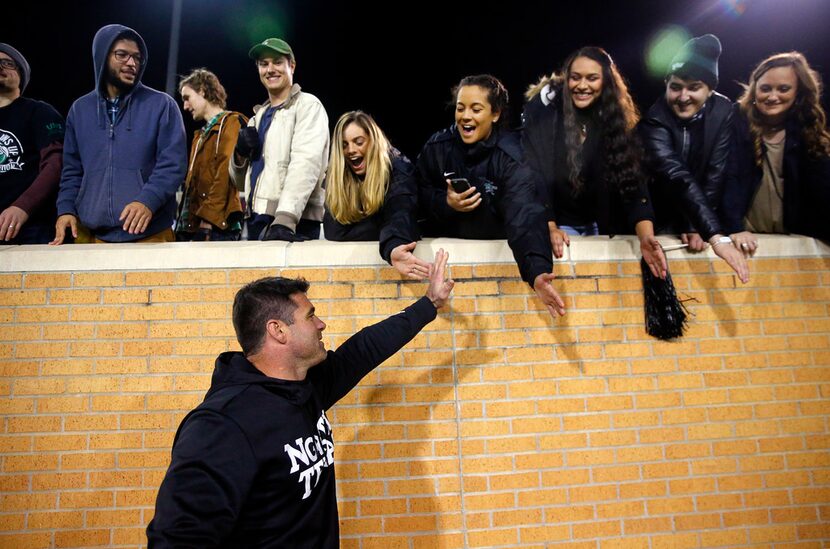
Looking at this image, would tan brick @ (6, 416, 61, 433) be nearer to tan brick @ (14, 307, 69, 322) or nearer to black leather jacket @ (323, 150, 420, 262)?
tan brick @ (14, 307, 69, 322)

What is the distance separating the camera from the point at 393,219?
3.04 meters

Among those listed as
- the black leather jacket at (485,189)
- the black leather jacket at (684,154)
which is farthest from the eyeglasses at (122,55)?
the black leather jacket at (684,154)

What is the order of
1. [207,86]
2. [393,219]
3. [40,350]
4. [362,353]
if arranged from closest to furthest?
1. [362,353]
2. [40,350]
3. [393,219]
4. [207,86]

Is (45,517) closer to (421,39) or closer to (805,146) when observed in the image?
(805,146)

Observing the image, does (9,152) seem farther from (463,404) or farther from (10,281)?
(463,404)

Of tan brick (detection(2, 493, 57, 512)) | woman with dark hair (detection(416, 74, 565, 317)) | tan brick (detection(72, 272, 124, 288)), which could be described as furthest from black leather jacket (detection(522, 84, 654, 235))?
tan brick (detection(2, 493, 57, 512))

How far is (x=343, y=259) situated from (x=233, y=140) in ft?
4.47

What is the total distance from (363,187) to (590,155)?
1358 mm

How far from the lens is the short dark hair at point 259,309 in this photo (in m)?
2.11

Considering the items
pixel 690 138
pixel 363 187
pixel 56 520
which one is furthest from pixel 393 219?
pixel 56 520

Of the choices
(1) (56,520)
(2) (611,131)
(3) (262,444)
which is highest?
(2) (611,131)

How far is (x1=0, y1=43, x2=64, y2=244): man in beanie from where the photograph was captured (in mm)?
3307

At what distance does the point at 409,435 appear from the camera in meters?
2.94

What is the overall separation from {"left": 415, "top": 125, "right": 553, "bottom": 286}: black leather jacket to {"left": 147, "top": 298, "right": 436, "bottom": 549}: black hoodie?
55.8 inches
